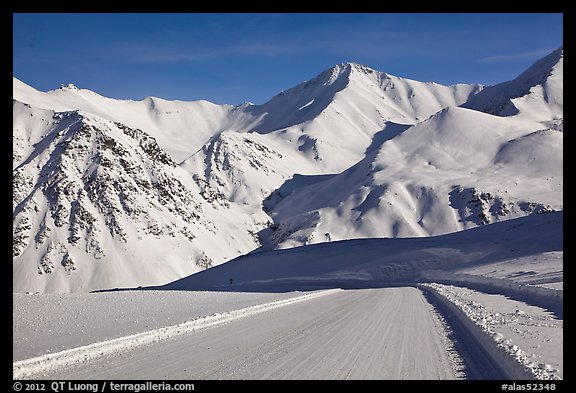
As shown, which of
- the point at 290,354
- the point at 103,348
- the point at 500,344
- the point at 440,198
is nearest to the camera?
the point at 290,354

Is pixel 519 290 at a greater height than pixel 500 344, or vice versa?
pixel 519 290

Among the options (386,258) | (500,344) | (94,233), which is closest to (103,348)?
(500,344)

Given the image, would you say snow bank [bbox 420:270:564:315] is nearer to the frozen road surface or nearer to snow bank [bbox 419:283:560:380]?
snow bank [bbox 419:283:560:380]

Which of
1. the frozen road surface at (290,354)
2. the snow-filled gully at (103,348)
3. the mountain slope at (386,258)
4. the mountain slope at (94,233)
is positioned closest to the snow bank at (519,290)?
the frozen road surface at (290,354)

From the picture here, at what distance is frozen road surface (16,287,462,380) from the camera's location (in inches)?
413

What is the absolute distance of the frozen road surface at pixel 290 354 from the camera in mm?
10484

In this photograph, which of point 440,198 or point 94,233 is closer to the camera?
point 440,198

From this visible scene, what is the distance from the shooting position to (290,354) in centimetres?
1253

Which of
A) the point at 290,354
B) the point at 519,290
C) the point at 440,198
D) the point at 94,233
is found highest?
the point at 440,198

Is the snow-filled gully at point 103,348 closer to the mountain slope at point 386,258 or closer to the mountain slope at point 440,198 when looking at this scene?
the mountain slope at point 386,258

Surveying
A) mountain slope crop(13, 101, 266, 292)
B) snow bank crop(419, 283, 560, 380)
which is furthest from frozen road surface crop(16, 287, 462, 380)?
mountain slope crop(13, 101, 266, 292)

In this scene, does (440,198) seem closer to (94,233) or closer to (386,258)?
(386,258)
